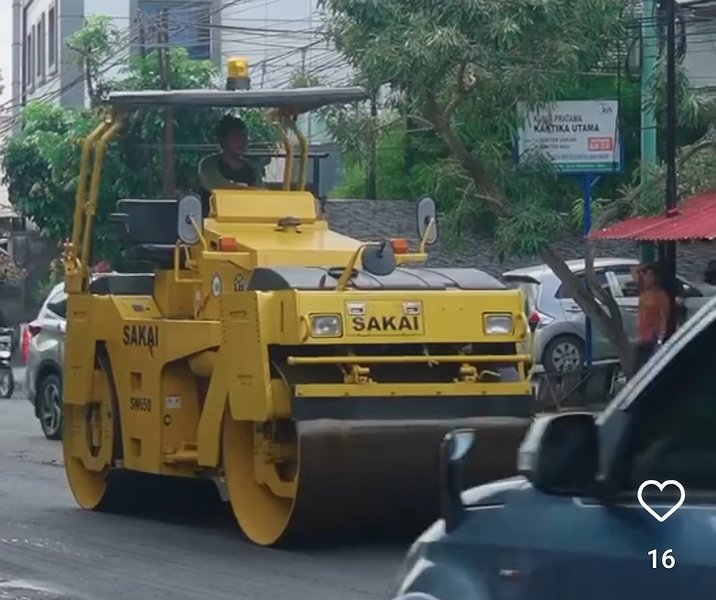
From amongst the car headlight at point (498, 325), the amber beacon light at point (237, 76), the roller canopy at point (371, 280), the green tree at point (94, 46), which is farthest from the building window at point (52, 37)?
the car headlight at point (498, 325)

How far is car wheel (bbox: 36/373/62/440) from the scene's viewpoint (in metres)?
19.4

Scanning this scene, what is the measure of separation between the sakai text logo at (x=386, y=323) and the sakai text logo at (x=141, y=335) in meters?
1.89

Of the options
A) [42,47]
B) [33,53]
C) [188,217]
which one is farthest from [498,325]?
[33,53]

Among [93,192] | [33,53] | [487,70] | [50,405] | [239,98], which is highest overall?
[33,53]

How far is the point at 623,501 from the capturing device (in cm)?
415

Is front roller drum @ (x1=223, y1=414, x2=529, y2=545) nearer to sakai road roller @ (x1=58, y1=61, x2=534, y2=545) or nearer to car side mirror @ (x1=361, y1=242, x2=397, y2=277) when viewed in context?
sakai road roller @ (x1=58, y1=61, x2=534, y2=545)

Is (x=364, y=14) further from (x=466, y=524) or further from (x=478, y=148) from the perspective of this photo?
(x=466, y=524)

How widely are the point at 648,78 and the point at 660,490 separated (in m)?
16.0

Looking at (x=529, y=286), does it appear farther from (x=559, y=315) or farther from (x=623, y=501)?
(x=623, y=501)

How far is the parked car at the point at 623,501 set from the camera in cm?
399

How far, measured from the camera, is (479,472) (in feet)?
35.0

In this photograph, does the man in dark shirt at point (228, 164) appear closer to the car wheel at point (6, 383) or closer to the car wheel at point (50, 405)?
the car wheel at point (50, 405)

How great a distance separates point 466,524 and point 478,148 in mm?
14027

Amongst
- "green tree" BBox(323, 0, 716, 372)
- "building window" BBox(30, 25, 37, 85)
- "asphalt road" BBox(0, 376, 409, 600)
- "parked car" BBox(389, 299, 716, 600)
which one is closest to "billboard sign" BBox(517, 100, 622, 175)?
"green tree" BBox(323, 0, 716, 372)
